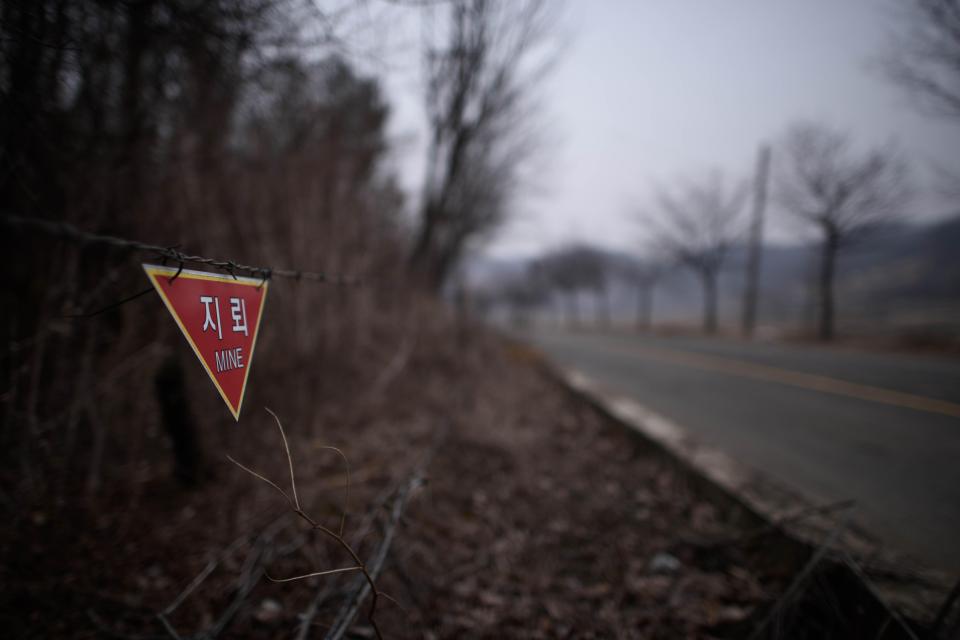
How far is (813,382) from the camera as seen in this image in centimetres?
584

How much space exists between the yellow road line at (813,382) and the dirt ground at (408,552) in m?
4.06

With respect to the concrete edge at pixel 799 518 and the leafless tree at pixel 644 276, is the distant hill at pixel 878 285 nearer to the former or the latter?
the leafless tree at pixel 644 276

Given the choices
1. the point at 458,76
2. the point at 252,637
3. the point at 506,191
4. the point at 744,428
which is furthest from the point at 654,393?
the point at 506,191

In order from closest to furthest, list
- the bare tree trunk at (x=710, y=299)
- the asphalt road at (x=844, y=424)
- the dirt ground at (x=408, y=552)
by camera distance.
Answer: the dirt ground at (x=408, y=552), the asphalt road at (x=844, y=424), the bare tree trunk at (x=710, y=299)

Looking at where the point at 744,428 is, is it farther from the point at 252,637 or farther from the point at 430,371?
the point at 252,637

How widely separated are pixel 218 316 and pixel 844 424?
5678mm

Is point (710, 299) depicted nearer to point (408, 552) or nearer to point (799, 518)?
point (799, 518)

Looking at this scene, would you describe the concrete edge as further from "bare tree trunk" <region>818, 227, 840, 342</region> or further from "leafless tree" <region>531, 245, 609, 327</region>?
"leafless tree" <region>531, 245, 609, 327</region>

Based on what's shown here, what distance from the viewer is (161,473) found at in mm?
2582

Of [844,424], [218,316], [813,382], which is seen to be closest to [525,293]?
[813,382]

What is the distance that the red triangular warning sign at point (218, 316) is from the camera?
3.22 feet

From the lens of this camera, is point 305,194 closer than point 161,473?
No

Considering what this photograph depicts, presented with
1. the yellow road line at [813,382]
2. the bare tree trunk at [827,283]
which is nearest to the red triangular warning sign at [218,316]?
the yellow road line at [813,382]

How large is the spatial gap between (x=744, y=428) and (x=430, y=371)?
4.00 m
